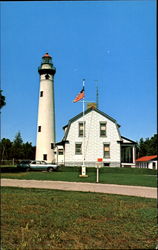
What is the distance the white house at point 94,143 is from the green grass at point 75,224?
55.9 ft

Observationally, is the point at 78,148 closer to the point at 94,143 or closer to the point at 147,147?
the point at 94,143

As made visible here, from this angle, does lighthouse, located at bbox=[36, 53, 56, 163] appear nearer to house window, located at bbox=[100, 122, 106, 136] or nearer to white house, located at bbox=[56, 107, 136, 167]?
white house, located at bbox=[56, 107, 136, 167]

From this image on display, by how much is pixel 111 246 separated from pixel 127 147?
22560 mm

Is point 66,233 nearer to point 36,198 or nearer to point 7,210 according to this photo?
point 7,210

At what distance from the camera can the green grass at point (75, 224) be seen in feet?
12.0

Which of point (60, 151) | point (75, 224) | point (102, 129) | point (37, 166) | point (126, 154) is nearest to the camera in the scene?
point (75, 224)

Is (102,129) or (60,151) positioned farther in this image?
(60,151)

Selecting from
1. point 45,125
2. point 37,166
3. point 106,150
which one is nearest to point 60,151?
point 106,150

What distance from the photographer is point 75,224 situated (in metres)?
4.61

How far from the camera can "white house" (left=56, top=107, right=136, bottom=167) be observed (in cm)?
2405

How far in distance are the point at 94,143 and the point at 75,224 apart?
1979 cm

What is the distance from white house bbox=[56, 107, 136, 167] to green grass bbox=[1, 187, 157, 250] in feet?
55.9

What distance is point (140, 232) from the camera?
4168 millimetres

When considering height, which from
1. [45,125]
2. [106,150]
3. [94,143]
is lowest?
[106,150]
